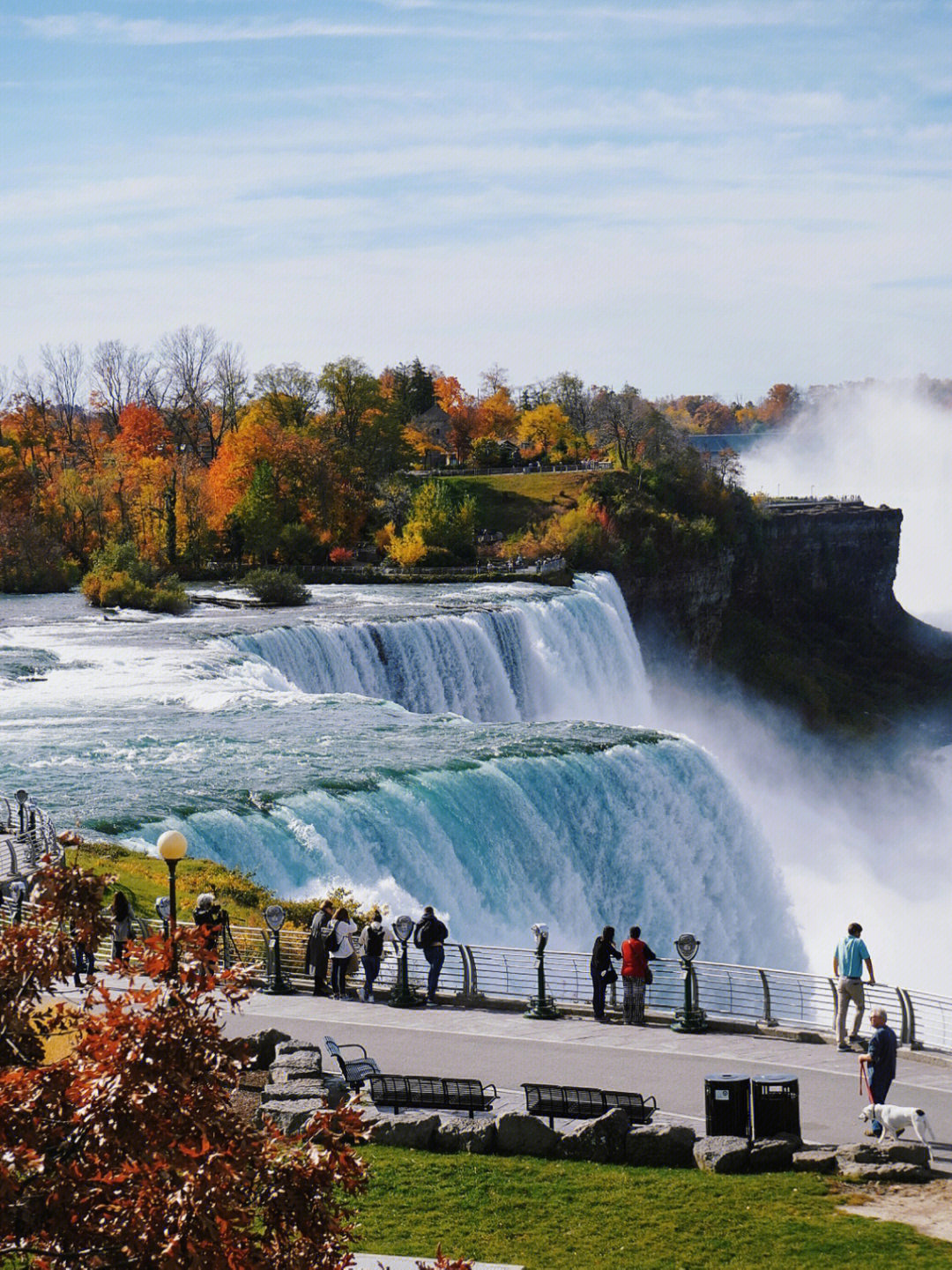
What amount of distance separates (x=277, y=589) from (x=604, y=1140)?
46.3 m

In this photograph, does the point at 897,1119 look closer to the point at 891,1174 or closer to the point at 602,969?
the point at 891,1174

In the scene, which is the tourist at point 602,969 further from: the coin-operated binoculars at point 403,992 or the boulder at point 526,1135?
the boulder at point 526,1135

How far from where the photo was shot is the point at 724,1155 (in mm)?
12406

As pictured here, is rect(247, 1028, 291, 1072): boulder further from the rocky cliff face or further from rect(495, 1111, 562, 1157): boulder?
the rocky cliff face

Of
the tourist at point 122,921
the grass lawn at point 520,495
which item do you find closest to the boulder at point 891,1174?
the tourist at point 122,921

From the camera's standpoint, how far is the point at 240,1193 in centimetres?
582

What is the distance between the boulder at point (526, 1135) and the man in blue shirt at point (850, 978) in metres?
4.70

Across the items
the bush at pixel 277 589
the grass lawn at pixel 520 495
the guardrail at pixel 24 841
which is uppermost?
the grass lawn at pixel 520 495

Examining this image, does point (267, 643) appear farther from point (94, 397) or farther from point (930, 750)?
point (94, 397)

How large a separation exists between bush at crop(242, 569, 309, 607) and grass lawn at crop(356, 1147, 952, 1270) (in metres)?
46.0

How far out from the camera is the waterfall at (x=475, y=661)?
Answer: 147 ft

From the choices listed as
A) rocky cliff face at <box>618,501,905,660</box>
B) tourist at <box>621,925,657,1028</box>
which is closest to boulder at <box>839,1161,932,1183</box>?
tourist at <box>621,925,657,1028</box>

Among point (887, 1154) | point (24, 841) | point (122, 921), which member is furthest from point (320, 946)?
point (887, 1154)

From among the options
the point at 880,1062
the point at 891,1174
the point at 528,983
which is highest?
the point at 880,1062
